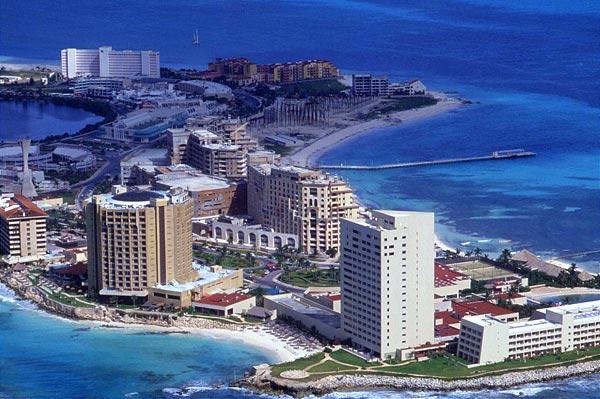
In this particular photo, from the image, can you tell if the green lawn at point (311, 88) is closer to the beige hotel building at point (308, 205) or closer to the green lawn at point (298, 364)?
the beige hotel building at point (308, 205)

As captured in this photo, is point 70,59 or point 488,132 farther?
point 70,59

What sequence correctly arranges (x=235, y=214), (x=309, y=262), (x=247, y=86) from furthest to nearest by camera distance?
(x=247, y=86) < (x=235, y=214) < (x=309, y=262)

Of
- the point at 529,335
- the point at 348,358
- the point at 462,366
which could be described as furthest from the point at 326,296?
the point at 529,335

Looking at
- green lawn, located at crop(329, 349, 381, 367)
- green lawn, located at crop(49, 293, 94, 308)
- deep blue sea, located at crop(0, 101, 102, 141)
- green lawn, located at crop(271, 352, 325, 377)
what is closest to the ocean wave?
green lawn, located at crop(49, 293, 94, 308)

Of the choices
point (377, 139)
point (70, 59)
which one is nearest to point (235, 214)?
point (377, 139)

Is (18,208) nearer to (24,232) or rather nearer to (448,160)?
(24,232)

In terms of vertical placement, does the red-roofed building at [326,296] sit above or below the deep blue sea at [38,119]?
below

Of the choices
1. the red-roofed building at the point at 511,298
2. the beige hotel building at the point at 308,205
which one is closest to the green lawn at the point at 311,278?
the beige hotel building at the point at 308,205

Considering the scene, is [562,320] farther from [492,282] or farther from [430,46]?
[430,46]
